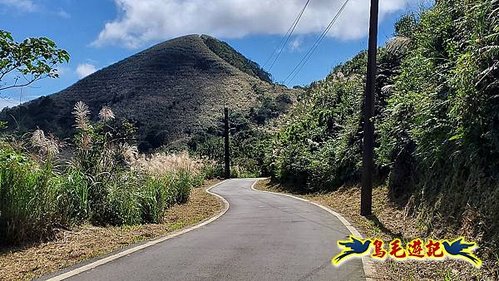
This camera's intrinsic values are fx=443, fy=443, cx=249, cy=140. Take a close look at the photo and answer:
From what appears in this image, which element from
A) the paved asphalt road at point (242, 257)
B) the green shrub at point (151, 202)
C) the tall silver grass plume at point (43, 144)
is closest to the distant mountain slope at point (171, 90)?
the green shrub at point (151, 202)

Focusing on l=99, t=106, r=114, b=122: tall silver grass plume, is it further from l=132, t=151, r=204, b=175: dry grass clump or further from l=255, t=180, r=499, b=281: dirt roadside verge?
l=255, t=180, r=499, b=281: dirt roadside verge

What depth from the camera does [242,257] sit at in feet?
23.0

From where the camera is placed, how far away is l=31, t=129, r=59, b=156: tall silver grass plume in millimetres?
8930

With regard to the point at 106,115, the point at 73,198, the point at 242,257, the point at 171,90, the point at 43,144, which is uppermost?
the point at 171,90

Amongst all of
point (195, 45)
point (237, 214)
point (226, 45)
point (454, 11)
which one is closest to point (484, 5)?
point (454, 11)

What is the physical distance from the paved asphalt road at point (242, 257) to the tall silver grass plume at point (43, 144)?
3.03 m

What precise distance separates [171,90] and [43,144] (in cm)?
6733

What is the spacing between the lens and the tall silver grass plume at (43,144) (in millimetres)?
8930

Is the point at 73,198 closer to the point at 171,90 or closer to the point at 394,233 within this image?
the point at 394,233

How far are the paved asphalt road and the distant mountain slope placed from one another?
4719cm

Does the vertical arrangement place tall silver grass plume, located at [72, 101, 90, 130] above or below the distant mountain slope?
below

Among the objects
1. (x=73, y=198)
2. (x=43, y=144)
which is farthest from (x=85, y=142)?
(x=73, y=198)

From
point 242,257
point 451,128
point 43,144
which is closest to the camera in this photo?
point 242,257

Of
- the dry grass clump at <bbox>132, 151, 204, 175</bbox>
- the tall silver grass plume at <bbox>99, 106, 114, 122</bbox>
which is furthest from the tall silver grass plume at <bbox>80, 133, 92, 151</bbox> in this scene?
the dry grass clump at <bbox>132, 151, 204, 175</bbox>
